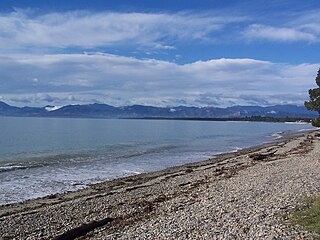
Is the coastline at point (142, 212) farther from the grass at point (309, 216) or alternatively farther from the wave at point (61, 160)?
the wave at point (61, 160)

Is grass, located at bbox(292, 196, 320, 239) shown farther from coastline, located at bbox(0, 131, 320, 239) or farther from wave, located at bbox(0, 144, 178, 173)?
wave, located at bbox(0, 144, 178, 173)

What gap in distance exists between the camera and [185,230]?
11375mm

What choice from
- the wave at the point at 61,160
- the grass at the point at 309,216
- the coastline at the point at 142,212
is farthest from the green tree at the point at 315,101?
the grass at the point at 309,216

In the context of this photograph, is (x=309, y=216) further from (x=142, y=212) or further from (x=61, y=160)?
(x=61, y=160)

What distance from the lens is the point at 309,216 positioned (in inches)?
447

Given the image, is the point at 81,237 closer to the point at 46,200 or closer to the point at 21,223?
the point at 21,223

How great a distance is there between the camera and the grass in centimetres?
1034

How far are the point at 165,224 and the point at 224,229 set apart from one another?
2079 millimetres

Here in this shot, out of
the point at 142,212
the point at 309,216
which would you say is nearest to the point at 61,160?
the point at 142,212

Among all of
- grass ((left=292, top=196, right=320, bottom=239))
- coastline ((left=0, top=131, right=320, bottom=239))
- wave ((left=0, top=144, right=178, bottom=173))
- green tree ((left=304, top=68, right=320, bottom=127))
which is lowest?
wave ((left=0, top=144, right=178, bottom=173))

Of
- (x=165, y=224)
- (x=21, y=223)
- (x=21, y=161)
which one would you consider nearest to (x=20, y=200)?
(x=21, y=223)

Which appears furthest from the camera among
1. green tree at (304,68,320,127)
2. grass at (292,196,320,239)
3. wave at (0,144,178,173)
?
green tree at (304,68,320,127)

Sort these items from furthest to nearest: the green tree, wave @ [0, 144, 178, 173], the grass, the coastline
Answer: the green tree
wave @ [0, 144, 178, 173]
the coastline
the grass

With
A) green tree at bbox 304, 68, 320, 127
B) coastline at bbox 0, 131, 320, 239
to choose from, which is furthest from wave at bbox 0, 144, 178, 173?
green tree at bbox 304, 68, 320, 127
